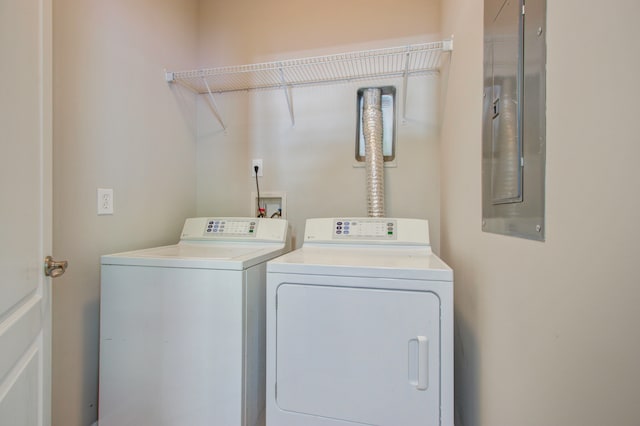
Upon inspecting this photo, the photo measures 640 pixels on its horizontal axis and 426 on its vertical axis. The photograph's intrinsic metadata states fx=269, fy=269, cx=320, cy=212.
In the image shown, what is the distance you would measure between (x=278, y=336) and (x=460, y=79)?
4.65 feet

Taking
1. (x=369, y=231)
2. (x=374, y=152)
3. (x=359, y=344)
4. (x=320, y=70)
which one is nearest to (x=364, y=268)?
(x=359, y=344)

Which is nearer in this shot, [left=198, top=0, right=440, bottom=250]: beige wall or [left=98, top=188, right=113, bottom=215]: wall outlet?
[left=98, top=188, right=113, bottom=215]: wall outlet

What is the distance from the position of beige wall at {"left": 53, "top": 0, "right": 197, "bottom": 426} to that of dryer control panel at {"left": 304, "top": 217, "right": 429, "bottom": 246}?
3.31 feet

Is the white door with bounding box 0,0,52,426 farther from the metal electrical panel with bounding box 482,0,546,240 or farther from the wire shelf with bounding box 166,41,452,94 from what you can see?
the metal electrical panel with bounding box 482,0,546,240

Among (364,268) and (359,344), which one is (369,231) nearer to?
(364,268)

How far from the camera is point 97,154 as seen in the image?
4.34 feet

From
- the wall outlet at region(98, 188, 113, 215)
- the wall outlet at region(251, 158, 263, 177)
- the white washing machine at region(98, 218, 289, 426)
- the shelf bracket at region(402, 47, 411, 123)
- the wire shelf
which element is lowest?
the white washing machine at region(98, 218, 289, 426)

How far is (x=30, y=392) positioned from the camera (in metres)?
0.79

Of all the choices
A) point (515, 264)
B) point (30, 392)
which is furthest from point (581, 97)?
point (30, 392)

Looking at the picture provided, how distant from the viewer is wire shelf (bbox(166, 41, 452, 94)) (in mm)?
1601

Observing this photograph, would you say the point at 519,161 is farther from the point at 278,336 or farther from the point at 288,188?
the point at 288,188

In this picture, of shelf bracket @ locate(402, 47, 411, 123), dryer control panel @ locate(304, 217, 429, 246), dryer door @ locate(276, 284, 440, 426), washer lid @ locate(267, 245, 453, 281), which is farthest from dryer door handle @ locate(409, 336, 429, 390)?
shelf bracket @ locate(402, 47, 411, 123)

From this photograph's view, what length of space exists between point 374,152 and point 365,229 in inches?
20.9

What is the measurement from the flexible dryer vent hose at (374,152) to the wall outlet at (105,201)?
56.4 inches
